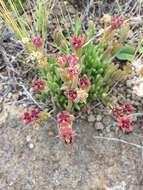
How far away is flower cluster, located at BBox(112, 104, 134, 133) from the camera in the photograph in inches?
76.5

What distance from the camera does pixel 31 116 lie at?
194cm

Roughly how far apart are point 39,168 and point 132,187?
0.43 meters

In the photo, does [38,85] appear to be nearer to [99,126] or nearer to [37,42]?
[37,42]

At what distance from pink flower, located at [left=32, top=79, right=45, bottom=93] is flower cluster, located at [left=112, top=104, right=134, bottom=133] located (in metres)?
0.35

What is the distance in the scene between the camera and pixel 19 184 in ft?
6.44

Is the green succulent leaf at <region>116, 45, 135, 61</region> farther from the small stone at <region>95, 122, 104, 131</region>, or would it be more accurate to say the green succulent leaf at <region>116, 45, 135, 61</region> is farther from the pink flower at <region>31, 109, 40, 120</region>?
the pink flower at <region>31, 109, 40, 120</region>

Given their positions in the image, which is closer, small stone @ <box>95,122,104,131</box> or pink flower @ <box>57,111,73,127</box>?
pink flower @ <box>57,111,73,127</box>

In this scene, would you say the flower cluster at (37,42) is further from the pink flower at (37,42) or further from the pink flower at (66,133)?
the pink flower at (66,133)

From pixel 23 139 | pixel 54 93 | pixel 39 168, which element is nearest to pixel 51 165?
pixel 39 168

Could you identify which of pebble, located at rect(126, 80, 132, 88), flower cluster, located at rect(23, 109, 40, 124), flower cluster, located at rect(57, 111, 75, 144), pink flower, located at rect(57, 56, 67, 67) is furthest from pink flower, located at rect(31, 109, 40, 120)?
A: pebble, located at rect(126, 80, 132, 88)

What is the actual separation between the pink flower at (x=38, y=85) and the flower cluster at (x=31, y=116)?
0.11 metres

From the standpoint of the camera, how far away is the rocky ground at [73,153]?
6.46 ft

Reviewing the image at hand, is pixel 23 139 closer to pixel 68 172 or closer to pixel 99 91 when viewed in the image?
pixel 68 172

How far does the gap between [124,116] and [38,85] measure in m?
Result: 0.42
